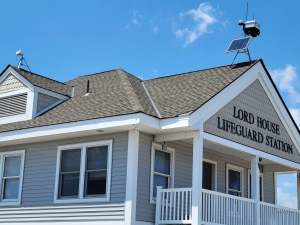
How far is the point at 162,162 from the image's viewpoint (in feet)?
43.7

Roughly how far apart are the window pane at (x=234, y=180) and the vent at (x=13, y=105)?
291 inches

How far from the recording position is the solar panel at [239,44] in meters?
15.4

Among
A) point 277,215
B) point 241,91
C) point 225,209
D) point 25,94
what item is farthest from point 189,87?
point 25,94

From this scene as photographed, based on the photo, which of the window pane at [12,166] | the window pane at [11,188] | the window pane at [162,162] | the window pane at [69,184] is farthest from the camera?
the window pane at [12,166]

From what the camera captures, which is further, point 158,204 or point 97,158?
point 97,158

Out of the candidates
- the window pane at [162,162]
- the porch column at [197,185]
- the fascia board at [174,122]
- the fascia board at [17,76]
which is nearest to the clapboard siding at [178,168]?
the window pane at [162,162]

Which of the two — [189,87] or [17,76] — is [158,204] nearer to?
[189,87]

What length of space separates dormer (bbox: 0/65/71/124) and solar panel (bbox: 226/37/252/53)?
5.85 metres

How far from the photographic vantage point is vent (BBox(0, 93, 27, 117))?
15615mm

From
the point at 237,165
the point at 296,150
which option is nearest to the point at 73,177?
the point at 237,165

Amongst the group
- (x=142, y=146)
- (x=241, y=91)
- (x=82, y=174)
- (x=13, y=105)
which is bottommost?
(x=82, y=174)

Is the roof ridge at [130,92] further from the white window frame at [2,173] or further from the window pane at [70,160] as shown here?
the white window frame at [2,173]

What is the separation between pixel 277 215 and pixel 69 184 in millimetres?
6764

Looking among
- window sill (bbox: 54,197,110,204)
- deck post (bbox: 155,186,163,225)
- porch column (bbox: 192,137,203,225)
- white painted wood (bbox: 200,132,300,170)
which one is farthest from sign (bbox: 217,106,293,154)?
window sill (bbox: 54,197,110,204)
